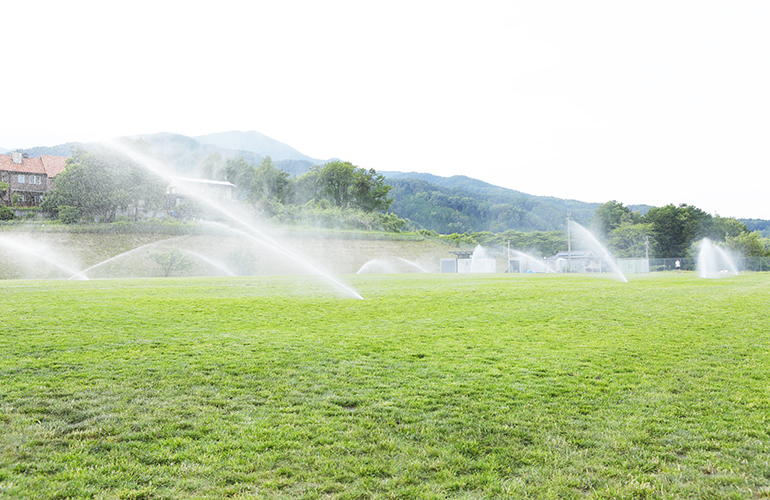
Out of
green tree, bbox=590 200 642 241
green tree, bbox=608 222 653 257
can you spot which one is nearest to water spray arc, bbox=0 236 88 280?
green tree, bbox=608 222 653 257

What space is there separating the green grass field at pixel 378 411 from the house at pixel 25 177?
76847mm

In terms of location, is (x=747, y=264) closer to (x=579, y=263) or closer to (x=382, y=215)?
(x=579, y=263)

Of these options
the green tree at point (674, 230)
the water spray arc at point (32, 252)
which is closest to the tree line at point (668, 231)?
the green tree at point (674, 230)

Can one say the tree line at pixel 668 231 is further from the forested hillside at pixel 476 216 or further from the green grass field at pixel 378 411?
the green grass field at pixel 378 411

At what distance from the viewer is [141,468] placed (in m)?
4.54

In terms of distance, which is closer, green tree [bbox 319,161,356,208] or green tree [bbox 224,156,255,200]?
green tree [bbox 224,156,255,200]

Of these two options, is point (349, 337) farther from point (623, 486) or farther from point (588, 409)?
point (623, 486)

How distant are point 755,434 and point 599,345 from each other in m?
5.57

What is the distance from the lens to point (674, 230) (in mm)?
116438

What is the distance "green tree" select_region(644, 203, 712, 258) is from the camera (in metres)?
115

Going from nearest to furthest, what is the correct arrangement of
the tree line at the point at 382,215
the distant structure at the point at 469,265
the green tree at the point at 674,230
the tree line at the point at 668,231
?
1. the distant structure at the point at 469,265
2. the tree line at the point at 382,215
3. the tree line at the point at 668,231
4. the green tree at the point at 674,230

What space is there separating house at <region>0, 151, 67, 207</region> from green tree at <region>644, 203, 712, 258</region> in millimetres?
125393

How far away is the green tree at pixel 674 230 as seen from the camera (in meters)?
115

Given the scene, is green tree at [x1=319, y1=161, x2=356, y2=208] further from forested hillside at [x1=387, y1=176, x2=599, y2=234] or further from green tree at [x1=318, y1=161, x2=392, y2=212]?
forested hillside at [x1=387, y1=176, x2=599, y2=234]
